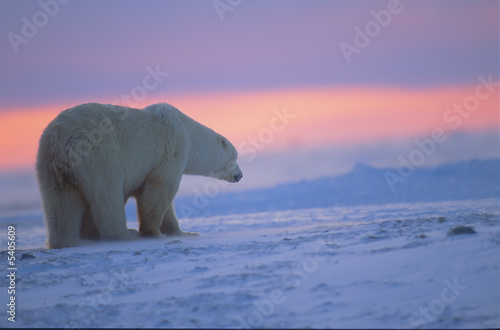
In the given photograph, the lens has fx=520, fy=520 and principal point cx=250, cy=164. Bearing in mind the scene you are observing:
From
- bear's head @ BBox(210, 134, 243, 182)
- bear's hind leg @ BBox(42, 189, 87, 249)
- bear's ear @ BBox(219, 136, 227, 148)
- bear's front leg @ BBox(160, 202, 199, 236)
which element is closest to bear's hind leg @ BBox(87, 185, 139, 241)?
bear's hind leg @ BBox(42, 189, 87, 249)

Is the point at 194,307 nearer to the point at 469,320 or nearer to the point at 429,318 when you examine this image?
the point at 429,318

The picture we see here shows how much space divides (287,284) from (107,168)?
3.96 meters

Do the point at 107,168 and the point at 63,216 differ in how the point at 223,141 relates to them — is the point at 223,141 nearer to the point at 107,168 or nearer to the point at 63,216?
the point at 107,168

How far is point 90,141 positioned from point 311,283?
4241mm

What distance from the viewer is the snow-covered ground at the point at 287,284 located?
354cm

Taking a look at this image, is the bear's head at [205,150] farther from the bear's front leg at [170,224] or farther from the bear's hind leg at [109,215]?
the bear's hind leg at [109,215]

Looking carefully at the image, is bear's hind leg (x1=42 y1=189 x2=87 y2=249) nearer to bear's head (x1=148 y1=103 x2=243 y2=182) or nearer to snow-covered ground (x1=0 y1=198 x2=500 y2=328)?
snow-covered ground (x1=0 y1=198 x2=500 y2=328)

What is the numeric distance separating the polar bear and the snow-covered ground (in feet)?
4.51

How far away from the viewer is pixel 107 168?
731 cm

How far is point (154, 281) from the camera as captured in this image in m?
4.70

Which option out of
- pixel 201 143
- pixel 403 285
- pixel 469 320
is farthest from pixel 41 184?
pixel 469 320

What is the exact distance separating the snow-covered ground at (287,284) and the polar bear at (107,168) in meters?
1.37

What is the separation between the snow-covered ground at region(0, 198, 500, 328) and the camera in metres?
3.54

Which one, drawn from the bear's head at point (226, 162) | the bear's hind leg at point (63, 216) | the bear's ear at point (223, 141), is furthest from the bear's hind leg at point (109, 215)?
the bear's ear at point (223, 141)
